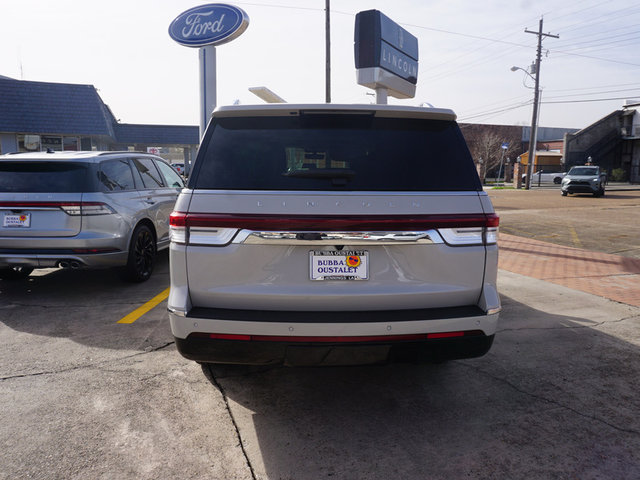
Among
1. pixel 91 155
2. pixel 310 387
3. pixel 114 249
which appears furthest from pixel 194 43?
pixel 310 387

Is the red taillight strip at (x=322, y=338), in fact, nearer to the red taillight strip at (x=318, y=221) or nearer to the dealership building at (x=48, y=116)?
the red taillight strip at (x=318, y=221)

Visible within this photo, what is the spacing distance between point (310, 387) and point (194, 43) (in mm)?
12702

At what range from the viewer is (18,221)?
18.6 ft

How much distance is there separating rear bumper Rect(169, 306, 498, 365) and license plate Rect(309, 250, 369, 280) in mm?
216

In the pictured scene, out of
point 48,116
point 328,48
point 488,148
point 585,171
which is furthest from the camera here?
point 488,148

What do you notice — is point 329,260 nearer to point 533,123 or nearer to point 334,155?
point 334,155

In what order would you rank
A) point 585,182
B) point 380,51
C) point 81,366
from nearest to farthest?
1. point 81,366
2. point 380,51
3. point 585,182

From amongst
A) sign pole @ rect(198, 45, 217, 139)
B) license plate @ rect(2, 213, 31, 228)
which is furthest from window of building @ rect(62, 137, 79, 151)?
license plate @ rect(2, 213, 31, 228)

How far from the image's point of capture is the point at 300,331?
270cm

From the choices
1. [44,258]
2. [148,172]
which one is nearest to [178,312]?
[44,258]

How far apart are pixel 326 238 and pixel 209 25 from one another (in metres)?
13.0

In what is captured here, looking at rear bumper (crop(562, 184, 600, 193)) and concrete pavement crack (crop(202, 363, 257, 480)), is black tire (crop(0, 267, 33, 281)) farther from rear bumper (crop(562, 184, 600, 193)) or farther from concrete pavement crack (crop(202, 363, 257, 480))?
rear bumper (crop(562, 184, 600, 193))

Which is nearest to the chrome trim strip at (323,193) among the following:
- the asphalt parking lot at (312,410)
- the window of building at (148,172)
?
the asphalt parking lot at (312,410)

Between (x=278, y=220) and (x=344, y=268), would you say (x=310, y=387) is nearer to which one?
(x=344, y=268)
